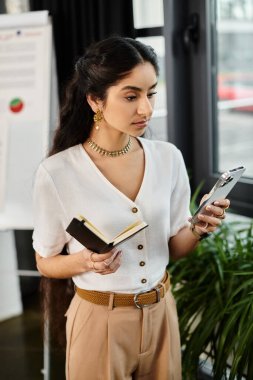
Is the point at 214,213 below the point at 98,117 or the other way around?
below

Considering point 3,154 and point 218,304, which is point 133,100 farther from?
point 3,154

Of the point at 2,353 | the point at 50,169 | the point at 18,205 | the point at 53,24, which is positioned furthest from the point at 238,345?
the point at 53,24

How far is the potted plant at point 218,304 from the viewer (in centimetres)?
171

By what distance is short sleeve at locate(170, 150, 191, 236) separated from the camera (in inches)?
57.9

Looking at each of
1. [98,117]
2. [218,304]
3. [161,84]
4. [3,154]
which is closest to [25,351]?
[3,154]

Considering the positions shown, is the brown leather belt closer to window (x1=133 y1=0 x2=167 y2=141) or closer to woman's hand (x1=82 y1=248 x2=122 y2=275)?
woman's hand (x1=82 y1=248 x2=122 y2=275)

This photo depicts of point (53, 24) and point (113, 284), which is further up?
point (53, 24)

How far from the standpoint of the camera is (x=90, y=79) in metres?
1.33

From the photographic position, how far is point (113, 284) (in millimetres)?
1365

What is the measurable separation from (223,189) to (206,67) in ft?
4.41

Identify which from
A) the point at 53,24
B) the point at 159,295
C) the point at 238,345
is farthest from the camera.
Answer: the point at 53,24

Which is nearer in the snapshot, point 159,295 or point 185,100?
point 159,295

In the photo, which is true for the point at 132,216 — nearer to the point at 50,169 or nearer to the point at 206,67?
the point at 50,169

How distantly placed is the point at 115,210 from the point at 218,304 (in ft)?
2.52
